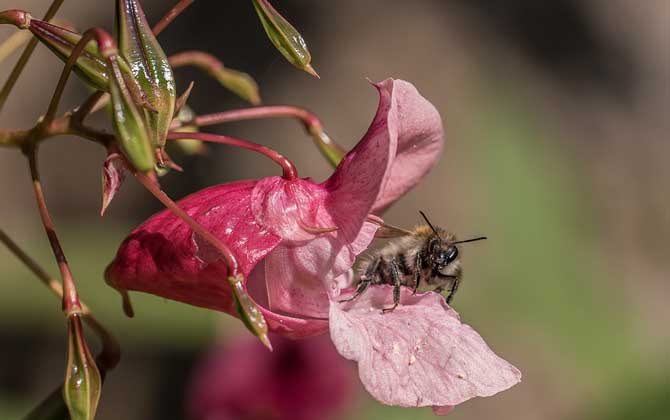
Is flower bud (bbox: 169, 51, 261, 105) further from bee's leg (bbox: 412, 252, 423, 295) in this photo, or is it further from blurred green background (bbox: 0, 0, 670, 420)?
blurred green background (bbox: 0, 0, 670, 420)

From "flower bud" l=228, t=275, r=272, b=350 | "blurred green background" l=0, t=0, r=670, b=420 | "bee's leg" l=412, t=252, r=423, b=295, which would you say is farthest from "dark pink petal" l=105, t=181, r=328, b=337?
"blurred green background" l=0, t=0, r=670, b=420

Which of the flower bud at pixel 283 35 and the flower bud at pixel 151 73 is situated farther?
the flower bud at pixel 283 35

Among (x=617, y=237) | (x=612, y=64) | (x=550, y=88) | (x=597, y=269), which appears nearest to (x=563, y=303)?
(x=597, y=269)

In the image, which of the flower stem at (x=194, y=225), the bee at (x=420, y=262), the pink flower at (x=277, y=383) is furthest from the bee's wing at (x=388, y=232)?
the pink flower at (x=277, y=383)

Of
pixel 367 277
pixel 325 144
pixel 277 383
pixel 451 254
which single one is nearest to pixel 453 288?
pixel 451 254

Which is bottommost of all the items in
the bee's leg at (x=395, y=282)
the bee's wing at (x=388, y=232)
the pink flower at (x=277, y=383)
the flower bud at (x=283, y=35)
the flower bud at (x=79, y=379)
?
the pink flower at (x=277, y=383)

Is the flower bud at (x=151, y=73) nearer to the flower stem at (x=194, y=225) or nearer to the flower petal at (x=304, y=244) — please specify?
the flower stem at (x=194, y=225)

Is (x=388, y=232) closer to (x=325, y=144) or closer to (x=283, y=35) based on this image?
(x=325, y=144)
